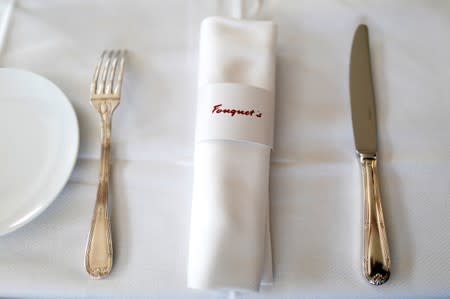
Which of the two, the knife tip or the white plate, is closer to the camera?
the white plate

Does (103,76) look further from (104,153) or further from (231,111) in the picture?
(231,111)

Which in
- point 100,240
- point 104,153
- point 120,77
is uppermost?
point 120,77

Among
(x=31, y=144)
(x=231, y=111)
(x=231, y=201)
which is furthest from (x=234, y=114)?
(x=31, y=144)

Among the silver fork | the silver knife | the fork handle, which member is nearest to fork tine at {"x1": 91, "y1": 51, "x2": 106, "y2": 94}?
the silver fork

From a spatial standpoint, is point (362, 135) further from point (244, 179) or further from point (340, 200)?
point (244, 179)

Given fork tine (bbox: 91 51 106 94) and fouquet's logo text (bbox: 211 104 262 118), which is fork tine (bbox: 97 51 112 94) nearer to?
fork tine (bbox: 91 51 106 94)

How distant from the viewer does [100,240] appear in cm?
53

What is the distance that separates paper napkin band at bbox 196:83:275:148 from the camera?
1.65 ft

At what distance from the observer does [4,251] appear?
53cm

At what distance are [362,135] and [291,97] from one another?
0.49 ft

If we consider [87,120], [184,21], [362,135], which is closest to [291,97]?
[362,135]

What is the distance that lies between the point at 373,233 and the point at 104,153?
1.55ft

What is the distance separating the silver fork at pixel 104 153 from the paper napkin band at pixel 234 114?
18 cm

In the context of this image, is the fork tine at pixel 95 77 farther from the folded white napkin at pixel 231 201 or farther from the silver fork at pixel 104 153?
the folded white napkin at pixel 231 201
